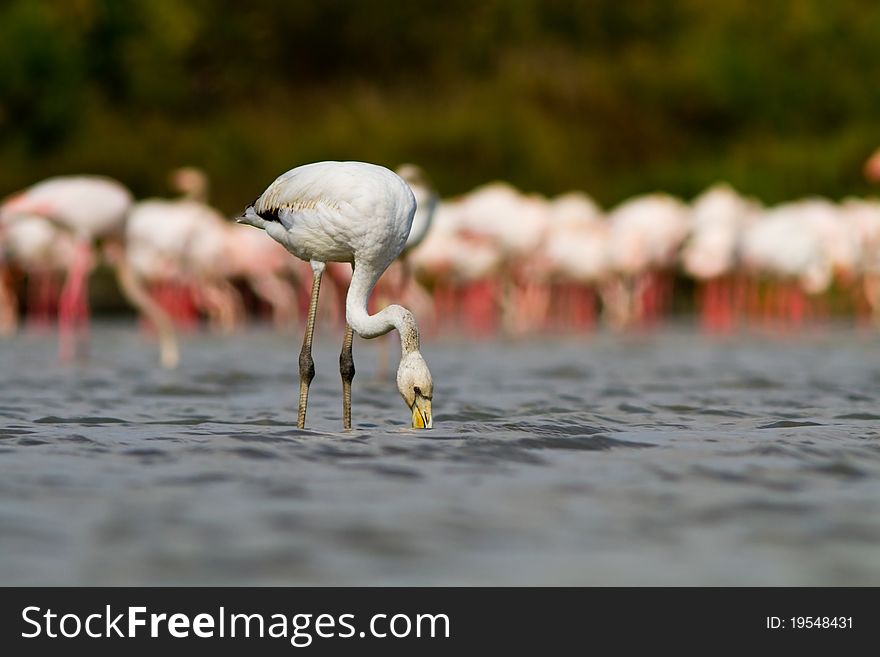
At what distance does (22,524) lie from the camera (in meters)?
4.77

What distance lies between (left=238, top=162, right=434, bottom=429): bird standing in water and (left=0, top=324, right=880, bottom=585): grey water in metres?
0.24

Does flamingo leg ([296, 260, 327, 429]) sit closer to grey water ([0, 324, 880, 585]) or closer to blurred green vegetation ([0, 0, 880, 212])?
grey water ([0, 324, 880, 585])

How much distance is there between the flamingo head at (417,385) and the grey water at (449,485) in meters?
0.09

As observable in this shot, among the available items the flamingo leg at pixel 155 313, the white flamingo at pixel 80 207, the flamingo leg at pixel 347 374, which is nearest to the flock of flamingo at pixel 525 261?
the flamingo leg at pixel 155 313

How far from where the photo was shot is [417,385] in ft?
22.4

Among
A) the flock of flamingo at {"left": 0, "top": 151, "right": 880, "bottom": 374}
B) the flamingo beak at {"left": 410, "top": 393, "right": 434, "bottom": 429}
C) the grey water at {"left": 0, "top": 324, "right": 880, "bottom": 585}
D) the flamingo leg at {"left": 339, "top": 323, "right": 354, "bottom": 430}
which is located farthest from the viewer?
the flock of flamingo at {"left": 0, "top": 151, "right": 880, "bottom": 374}

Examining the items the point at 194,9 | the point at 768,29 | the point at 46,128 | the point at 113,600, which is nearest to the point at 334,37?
the point at 194,9

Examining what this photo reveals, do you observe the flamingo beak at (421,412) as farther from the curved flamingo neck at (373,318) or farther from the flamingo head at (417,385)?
the curved flamingo neck at (373,318)

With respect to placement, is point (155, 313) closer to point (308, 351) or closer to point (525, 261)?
point (308, 351)

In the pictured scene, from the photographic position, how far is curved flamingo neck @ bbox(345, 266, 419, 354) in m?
6.96

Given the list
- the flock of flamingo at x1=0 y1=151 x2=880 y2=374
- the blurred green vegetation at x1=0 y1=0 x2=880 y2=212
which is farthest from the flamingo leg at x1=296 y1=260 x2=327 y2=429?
the blurred green vegetation at x1=0 y1=0 x2=880 y2=212

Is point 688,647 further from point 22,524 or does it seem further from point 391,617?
point 22,524

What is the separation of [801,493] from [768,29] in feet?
98.9

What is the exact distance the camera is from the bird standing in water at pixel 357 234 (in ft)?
22.8
